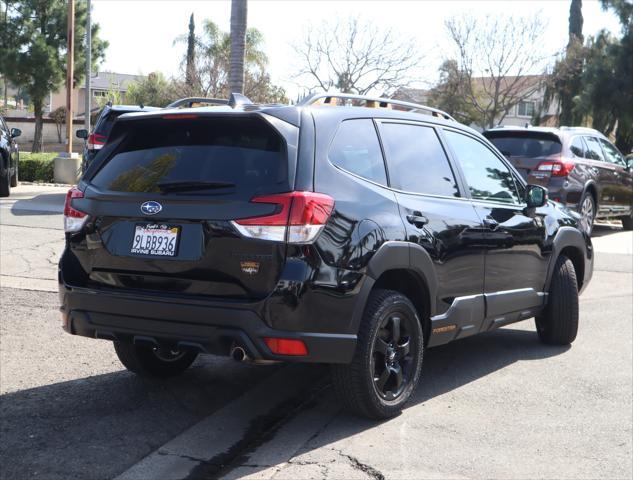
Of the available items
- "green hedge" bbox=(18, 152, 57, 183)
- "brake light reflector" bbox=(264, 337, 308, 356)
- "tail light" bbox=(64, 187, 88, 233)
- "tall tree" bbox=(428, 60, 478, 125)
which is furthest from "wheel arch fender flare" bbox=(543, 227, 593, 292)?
"tall tree" bbox=(428, 60, 478, 125)

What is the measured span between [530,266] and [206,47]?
4149 cm

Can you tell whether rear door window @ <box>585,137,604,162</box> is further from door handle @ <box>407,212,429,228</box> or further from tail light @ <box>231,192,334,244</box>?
tail light @ <box>231,192,334,244</box>

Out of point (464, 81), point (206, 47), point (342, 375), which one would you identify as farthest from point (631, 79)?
point (342, 375)

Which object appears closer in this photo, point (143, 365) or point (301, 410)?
point (301, 410)

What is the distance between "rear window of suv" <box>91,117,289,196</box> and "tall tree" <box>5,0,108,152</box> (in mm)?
34069

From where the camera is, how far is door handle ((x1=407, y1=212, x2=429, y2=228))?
5113 mm

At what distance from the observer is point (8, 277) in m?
8.85

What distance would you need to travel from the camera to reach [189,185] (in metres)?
4.59

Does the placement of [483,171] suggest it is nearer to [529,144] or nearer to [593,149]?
[529,144]

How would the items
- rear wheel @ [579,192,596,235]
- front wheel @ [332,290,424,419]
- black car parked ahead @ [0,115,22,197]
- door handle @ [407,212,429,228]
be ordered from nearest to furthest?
front wheel @ [332,290,424,419] → door handle @ [407,212,429,228] → rear wheel @ [579,192,596,235] → black car parked ahead @ [0,115,22,197]

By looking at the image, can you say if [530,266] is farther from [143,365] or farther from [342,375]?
[143,365]

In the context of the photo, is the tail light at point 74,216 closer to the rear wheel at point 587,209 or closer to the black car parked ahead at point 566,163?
the black car parked ahead at point 566,163

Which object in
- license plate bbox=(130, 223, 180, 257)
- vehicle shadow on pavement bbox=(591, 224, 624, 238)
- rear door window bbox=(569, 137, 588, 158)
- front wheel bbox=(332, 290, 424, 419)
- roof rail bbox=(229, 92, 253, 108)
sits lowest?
vehicle shadow on pavement bbox=(591, 224, 624, 238)

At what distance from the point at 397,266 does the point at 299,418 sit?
107 centimetres
